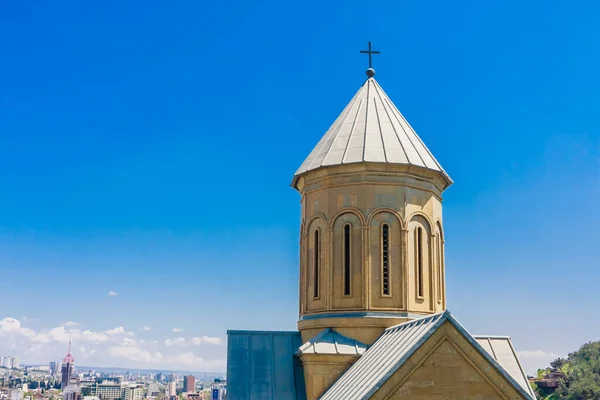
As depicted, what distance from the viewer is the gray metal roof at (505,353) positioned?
16266 millimetres

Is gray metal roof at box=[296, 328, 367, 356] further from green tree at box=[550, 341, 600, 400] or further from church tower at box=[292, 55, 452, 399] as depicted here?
green tree at box=[550, 341, 600, 400]

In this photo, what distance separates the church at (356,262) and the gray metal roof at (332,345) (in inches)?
1.1

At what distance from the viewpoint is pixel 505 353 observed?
16875mm

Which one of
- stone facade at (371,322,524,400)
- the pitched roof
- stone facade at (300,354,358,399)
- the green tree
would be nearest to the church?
stone facade at (300,354,358,399)

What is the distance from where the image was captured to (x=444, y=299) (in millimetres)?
18812

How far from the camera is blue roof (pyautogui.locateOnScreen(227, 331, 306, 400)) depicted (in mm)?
16953

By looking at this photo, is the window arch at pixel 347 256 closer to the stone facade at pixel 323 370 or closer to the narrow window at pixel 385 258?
the narrow window at pixel 385 258

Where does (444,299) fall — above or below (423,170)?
below

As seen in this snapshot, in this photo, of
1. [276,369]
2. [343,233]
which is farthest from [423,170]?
[276,369]

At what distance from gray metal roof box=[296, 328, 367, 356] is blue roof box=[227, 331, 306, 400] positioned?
755 millimetres

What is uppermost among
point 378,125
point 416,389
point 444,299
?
point 378,125

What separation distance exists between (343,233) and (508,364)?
5315 millimetres

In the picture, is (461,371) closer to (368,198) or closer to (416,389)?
(416,389)

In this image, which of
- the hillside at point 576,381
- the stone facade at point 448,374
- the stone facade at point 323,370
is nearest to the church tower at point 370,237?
the stone facade at point 323,370
